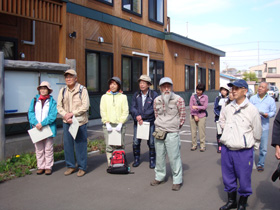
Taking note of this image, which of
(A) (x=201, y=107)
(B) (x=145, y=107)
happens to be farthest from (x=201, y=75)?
(B) (x=145, y=107)

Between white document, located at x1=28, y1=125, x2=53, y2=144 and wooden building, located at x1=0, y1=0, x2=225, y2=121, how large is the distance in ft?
10.9

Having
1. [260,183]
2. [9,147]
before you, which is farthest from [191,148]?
[9,147]

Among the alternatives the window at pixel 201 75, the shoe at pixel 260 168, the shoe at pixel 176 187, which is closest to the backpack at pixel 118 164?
the shoe at pixel 176 187

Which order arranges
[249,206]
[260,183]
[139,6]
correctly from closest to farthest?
[249,206] < [260,183] < [139,6]

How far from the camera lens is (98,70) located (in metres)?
13.3

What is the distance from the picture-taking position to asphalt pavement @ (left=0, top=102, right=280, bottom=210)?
183 inches

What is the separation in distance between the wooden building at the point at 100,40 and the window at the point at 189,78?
0.06m

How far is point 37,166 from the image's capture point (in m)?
6.49

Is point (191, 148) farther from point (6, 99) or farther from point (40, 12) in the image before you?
point (40, 12)

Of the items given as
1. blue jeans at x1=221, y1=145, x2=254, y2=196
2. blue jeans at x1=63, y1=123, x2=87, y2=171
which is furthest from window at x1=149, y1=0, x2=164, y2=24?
blue jeans at x1=221, y1=145, x2=254, y2=196

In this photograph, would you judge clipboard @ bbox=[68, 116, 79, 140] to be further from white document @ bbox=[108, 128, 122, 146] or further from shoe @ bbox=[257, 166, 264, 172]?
shoe @ bbox=[257, 166, 264, 172]

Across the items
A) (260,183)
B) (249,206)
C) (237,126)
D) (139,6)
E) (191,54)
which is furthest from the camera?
(191,54)

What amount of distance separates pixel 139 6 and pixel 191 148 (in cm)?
989

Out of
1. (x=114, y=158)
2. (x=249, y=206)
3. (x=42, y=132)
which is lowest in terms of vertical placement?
(x=249, y=206)
